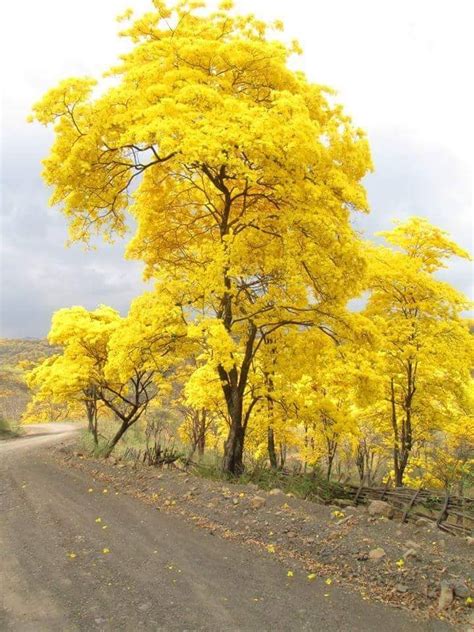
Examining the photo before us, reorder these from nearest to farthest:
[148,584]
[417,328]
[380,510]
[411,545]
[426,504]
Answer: [148,584]
[411,545]
[380,510]
[426,504]
[417,328]

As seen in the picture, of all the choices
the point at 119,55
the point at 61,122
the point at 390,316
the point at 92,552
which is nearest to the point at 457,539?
the point at 92,552

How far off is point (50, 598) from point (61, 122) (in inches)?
320

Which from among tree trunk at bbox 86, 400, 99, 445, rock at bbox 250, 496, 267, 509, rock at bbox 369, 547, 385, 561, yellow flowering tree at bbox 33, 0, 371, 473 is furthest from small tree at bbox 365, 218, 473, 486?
tree trunk at bbox 86, 400, 99, 445

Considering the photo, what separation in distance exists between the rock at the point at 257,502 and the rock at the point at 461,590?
345 centimetres

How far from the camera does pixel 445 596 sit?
5.20 m

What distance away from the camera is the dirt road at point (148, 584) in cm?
460

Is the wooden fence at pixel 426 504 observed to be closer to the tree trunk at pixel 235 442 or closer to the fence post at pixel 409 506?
the fence post at pixel 409 506

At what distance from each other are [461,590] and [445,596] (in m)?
0.23

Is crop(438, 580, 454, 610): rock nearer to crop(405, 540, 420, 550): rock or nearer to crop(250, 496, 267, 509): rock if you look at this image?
crop(405, 540, 420, 550): rock

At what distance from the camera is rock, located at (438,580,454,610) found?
5117mm

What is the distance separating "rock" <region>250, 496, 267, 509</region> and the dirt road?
1244mm

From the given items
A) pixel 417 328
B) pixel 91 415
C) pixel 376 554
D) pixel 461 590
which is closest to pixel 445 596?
pixel 461 590

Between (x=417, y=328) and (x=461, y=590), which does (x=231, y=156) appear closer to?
(x=461, y=590)

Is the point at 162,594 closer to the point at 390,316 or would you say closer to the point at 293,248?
the point at 293,248
